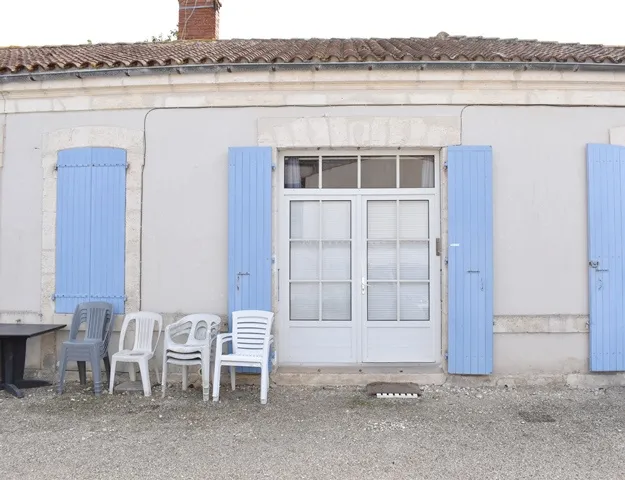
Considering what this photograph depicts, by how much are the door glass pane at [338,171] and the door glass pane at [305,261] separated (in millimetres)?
653

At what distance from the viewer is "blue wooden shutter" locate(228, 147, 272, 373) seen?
16.3ft

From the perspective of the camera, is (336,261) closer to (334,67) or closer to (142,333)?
(334,67)

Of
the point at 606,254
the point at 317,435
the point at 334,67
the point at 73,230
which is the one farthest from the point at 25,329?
the point at 606,254

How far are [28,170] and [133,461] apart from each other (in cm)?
347

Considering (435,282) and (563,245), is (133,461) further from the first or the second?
(563,245)

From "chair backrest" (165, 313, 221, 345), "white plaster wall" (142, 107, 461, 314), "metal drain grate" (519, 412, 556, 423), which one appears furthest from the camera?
"white plaster wall" (142, 107, 461, 314)

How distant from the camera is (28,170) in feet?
17.3

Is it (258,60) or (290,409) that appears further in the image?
(258,60)

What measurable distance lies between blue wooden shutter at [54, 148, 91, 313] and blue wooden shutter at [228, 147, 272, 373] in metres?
1.51

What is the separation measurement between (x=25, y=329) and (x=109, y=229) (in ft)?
4.03

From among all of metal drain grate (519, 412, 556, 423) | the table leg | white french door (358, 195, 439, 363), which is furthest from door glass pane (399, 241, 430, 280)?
the table leg

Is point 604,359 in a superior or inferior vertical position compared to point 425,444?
superior

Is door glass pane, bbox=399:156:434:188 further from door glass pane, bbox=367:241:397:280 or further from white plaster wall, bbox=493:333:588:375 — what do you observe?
white plaster wall, bbox=493:333:588:375

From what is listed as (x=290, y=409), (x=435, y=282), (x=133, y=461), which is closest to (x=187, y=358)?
(x=290, y=409)
